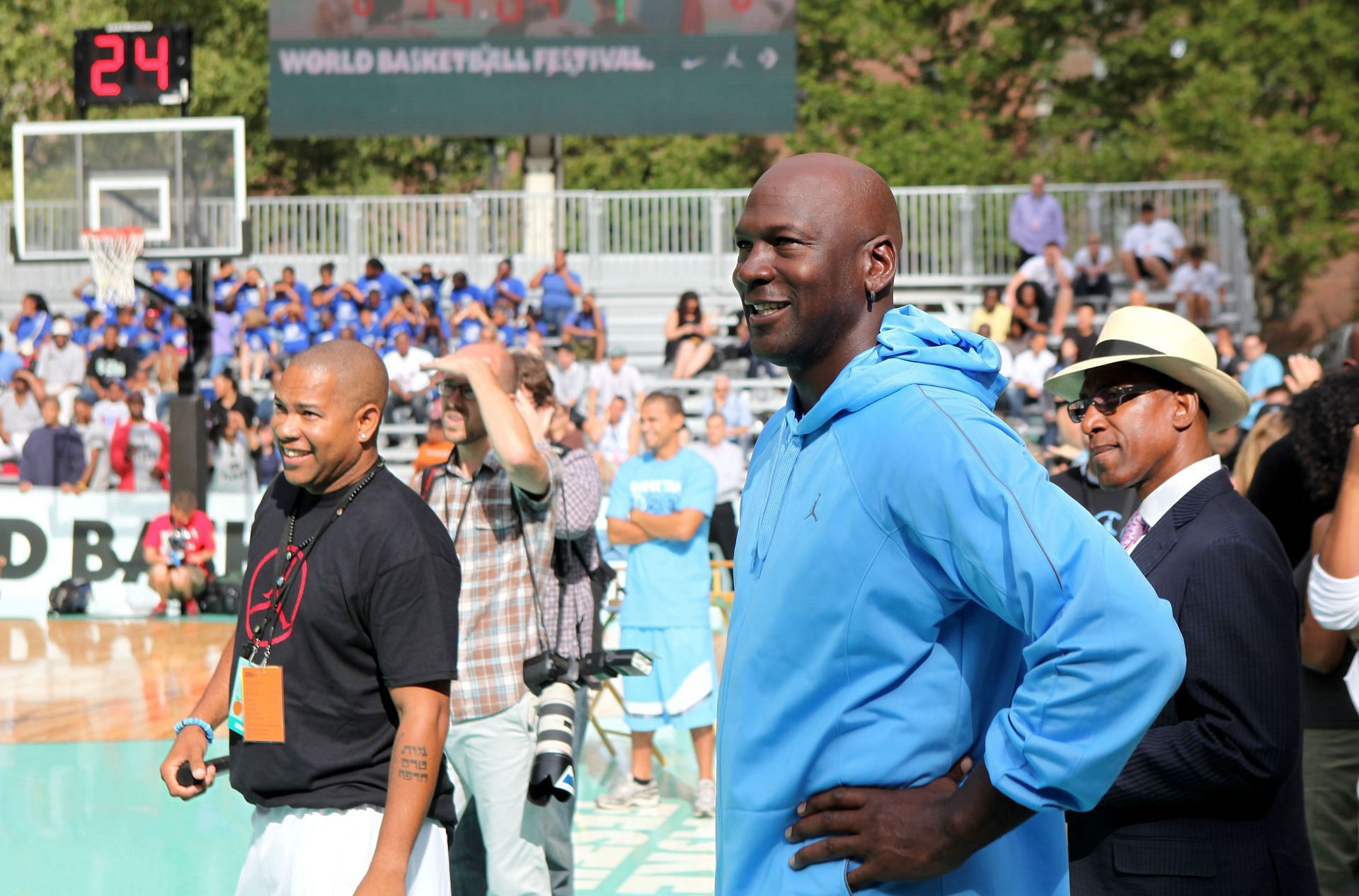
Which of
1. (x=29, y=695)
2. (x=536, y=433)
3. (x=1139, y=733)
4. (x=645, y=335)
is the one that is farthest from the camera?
(x=645, y=335)

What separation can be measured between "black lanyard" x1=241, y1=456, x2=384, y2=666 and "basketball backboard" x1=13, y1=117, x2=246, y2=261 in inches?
493

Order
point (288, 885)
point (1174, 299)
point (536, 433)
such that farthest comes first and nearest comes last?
point (1174, 299) < point (536, 433) < point (288, 885)

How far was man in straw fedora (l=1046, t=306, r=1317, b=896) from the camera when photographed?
2979 mm

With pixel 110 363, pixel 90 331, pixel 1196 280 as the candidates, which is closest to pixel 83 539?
pixel 110 363

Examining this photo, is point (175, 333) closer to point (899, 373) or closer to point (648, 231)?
point (648, 231)

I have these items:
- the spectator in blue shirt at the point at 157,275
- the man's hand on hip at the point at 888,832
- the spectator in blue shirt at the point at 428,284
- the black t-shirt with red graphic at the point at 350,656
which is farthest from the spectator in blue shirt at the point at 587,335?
the man's hand on hip at the point at 888,832

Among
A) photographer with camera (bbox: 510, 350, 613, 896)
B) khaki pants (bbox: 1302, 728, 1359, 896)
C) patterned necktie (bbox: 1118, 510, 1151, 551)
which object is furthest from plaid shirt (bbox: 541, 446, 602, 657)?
khaki pants (bbox: 1302, 728, 1359, 896)

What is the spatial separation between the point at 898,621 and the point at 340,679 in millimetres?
1679

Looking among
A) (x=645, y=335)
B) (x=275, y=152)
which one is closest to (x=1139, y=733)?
(x=645, y=335)

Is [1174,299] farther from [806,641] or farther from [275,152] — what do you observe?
[275,152]

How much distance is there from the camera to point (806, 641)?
214cm

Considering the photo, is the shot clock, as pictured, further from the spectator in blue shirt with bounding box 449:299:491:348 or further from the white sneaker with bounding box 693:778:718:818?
the white sneaker with bounding box 693:778:718:818

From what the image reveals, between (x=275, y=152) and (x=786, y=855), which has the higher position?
(x=275, y=152)

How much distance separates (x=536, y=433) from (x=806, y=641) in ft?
12.5
